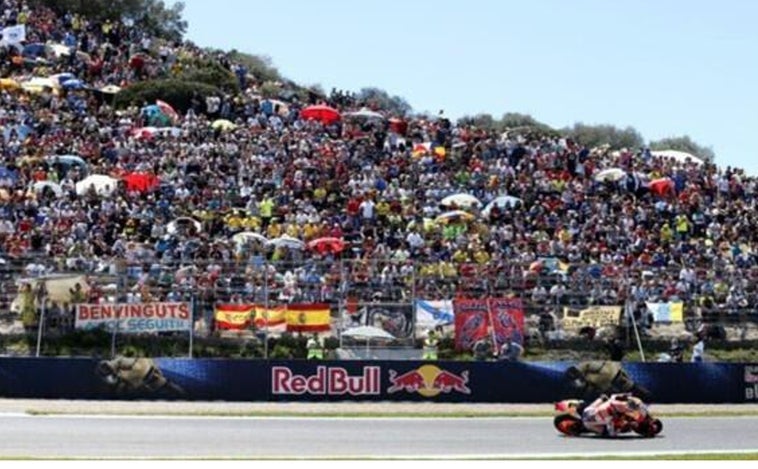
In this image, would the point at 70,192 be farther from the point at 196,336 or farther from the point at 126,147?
the point at 196,336

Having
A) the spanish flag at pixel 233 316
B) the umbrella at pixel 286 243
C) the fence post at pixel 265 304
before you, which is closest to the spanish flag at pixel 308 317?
the fence post at pixel 265 304

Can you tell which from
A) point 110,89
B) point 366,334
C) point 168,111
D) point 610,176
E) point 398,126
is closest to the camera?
point 366,334

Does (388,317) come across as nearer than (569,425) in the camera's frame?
No

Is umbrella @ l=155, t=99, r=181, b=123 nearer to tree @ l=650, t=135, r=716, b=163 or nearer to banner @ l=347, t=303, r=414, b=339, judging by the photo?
banner @ l=347, t=303, r=414, b=339

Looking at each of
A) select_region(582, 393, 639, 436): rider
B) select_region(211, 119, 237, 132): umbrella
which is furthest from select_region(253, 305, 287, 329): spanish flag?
select_region(211, 119, 237, 132): umbrella

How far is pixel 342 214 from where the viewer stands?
4566cm

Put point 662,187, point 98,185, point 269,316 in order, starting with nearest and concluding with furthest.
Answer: point 269,316
point 98,185
point 662,187

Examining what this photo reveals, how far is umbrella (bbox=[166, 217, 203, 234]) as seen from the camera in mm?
41656

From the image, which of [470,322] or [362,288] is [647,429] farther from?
[362,288]

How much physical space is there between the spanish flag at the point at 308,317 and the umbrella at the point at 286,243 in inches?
170

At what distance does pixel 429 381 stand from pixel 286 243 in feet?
26.9

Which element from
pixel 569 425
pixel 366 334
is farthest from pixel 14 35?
pixel 569 425

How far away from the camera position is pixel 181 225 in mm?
42031

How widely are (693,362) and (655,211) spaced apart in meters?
14.2
